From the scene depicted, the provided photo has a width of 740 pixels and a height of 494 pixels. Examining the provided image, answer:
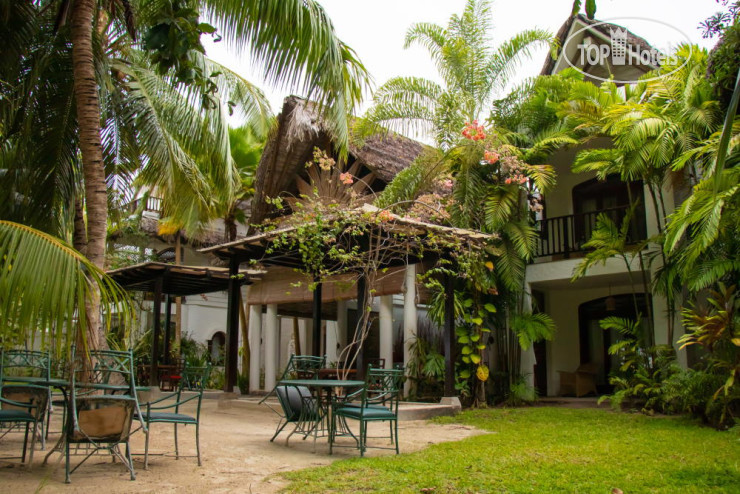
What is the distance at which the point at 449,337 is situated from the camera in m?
10.6

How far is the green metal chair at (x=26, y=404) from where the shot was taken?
16.7ft

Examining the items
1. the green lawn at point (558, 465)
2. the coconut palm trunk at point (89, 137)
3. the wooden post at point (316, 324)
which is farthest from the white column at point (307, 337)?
the coconut palm trunk at point (89, 137)

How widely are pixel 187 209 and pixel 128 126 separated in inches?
94.1

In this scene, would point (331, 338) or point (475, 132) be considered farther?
point (331, 338)

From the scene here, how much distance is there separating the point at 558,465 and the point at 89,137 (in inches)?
208

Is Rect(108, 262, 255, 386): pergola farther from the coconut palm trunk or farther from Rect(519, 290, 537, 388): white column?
Rect(519, 290, 537, 388): white column

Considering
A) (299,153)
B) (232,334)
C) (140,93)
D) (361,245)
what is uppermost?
(299,153)

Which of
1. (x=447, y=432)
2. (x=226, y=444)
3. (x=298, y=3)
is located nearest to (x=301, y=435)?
(x=226, y=444)

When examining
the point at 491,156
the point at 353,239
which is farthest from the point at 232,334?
the point at 491,156

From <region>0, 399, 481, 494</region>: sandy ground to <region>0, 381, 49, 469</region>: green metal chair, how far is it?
0.29m

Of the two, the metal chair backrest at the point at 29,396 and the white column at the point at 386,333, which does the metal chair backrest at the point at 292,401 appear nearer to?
the metal chair backrest at the point at 29,396

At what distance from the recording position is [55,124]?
27.0 feet

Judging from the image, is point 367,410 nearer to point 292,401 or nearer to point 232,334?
point 292,401

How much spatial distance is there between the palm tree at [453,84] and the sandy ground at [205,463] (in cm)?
578
